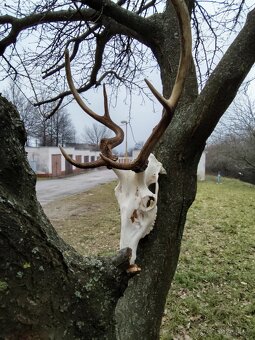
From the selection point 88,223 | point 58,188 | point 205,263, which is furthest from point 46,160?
point 205,263

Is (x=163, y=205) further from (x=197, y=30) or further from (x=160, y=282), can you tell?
(x=197, y=30)

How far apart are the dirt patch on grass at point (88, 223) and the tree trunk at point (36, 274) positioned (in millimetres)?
4597

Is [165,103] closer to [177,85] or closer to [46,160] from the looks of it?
[177,85]

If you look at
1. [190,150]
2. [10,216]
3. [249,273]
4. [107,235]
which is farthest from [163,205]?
[107,235]

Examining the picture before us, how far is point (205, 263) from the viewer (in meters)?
5.46

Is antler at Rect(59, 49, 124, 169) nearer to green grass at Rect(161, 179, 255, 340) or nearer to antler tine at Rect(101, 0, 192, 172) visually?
antler tine at Rect(101, 0, 192, 172)

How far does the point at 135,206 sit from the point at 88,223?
6.99 m

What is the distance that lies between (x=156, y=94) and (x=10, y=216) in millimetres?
817

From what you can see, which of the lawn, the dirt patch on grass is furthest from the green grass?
the dirt patch on grass

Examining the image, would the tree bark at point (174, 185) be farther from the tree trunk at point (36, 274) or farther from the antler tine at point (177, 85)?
the tree trunk at point (36, 274)

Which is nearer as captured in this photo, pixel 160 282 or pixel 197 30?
pixel 160 282

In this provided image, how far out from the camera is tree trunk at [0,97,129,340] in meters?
0.98

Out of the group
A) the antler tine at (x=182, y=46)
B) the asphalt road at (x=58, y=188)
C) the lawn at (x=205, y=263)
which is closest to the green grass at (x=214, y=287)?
the lawn at (x=205, y=263)

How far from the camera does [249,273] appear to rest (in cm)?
496
